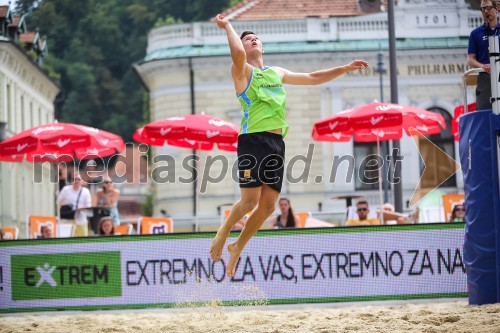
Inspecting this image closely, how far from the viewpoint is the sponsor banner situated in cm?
1384

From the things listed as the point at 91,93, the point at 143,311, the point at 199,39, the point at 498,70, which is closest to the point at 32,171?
the point at 199,39

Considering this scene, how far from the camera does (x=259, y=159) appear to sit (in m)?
10.0

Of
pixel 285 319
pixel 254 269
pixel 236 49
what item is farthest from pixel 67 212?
pixel 236 49

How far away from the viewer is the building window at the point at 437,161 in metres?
34.3

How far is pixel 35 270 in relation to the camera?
45.9ft

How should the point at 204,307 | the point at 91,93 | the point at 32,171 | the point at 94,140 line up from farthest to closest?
the point at 91,93 < the point at 32,171 < the point at 94,140 < the point at 204,307

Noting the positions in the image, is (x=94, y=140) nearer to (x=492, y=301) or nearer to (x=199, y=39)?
(x=492, y=301)


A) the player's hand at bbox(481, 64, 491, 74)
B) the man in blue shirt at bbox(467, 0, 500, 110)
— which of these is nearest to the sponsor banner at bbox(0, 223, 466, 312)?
the man in blue shirt at bbox(467, 0, 500, 110)

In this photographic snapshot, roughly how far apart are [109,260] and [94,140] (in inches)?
188

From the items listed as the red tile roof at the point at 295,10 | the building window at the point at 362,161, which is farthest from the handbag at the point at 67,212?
the red tile roof at the point at 295,10

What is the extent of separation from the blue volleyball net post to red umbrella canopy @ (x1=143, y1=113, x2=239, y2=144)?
7.10 meters

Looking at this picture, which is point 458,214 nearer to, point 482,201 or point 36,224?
point 482,201

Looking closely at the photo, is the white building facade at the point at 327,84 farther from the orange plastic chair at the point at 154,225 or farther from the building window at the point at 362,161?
the orange plastic chair at the point at 154,225

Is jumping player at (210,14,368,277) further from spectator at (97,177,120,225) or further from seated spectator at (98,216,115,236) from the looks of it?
spectator at (97,177,120,225)
